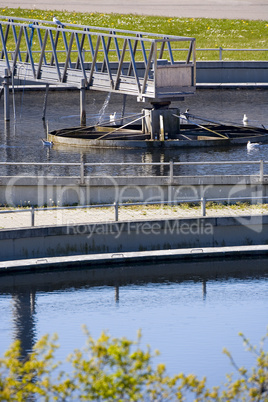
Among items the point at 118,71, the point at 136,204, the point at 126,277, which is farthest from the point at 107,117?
the point at 126,277

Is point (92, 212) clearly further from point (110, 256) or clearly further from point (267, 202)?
point (267, 202)

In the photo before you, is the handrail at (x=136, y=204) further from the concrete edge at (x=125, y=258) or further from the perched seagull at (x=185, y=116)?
the perched seagull at (x=185, y=116)

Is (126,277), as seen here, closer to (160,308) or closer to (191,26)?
(160,308)

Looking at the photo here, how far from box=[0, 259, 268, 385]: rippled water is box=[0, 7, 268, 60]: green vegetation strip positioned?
3339 cm

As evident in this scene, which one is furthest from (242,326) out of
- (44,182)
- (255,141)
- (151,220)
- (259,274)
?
(255,141)

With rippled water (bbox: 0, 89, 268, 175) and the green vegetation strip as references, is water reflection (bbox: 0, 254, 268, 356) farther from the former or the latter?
the green vegetation strip

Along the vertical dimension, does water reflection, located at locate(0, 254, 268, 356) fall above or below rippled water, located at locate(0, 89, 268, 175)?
below

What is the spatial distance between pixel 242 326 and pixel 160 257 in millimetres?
3506

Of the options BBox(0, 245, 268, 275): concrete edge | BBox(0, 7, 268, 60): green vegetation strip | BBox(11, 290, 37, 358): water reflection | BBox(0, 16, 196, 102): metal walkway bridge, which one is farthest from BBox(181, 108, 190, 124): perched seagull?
BBox(0, 7, 268, 60): green vegetation strip

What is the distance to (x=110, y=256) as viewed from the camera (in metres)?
18.8

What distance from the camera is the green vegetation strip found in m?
52.3

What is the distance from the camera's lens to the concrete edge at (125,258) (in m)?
18.3

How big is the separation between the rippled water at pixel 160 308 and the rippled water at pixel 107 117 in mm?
5965

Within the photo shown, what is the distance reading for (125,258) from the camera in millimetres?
18797
